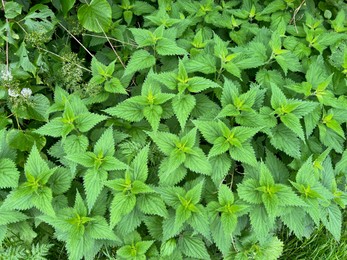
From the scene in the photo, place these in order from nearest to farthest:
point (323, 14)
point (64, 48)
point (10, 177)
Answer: point (10, 177) < point (64, 48) < point (323, 14)

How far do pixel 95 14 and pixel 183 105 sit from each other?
0.89 m

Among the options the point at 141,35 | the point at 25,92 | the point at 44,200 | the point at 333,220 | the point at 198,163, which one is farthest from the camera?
the point at 141,35

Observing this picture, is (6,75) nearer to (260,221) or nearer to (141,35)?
(141,35)

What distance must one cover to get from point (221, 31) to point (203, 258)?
163cm

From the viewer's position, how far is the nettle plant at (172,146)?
6.82 feet

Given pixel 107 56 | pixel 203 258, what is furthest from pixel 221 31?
pixel 203 258

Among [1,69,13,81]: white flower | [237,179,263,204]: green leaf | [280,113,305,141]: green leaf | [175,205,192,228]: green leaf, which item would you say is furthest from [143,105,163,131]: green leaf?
[1,69,13,81]: white flower

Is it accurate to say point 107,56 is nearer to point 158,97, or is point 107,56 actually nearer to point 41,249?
point 158,97

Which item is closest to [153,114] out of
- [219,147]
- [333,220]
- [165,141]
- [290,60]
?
[165,141]

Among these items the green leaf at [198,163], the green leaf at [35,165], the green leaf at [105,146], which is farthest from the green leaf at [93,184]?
the green leaf at [198,163]

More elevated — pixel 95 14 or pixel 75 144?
pixel 95 14

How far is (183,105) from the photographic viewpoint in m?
2.21

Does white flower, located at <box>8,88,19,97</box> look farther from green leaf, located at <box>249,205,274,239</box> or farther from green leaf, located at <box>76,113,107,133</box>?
green leaf, located at <box>249,205,274,239</box>

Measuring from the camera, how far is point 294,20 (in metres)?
2.92
